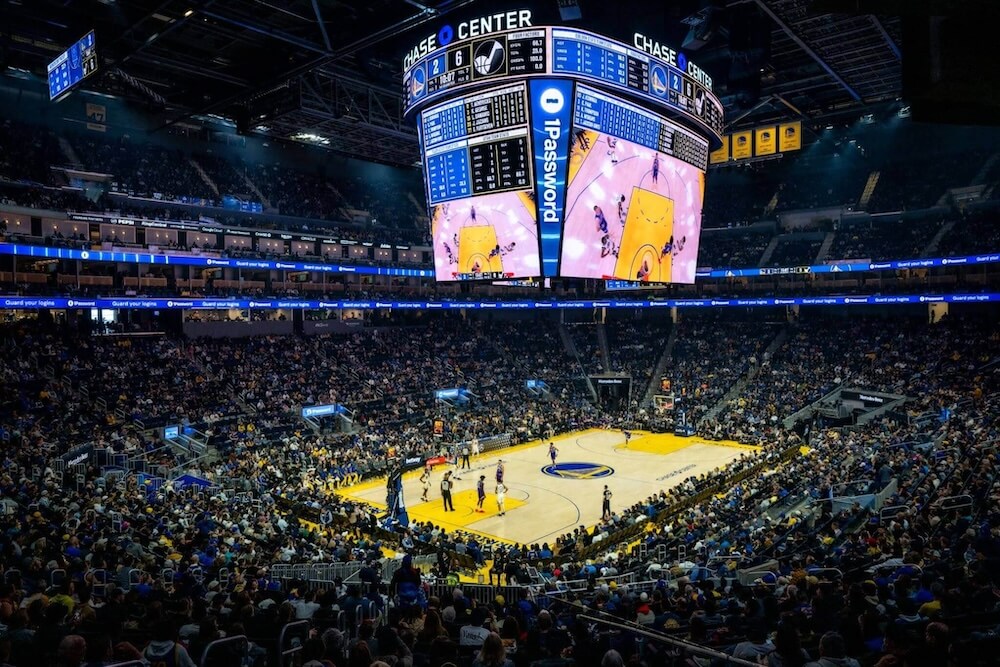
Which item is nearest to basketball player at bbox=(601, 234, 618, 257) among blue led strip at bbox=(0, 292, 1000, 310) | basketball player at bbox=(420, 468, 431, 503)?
basketball player at bbox=(420, 468, 431, 503)

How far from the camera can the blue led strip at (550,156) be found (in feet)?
65.1

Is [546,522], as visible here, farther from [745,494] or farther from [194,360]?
[194,360]

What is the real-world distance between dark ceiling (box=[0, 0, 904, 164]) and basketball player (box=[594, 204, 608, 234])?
224 inches

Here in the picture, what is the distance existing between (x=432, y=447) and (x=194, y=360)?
47.3 ft

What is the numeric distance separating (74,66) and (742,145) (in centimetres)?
3509

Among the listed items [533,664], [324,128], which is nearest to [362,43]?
[324,128]

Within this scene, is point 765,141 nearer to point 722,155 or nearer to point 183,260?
point 722,155

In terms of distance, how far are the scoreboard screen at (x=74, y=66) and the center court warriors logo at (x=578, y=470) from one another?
21972mm

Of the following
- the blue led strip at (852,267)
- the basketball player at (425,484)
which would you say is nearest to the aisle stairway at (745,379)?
the blue led strip at (852,267)

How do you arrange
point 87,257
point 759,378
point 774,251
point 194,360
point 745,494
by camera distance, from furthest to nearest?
point 774,251
point 759,378
point 194,360
point 87,257
point 745,494

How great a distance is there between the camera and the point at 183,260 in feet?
119

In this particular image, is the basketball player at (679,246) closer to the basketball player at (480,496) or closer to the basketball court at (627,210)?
the basketball court at (627,210)

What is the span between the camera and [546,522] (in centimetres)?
2200

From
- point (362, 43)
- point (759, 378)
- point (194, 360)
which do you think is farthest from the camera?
point (759, 378)
